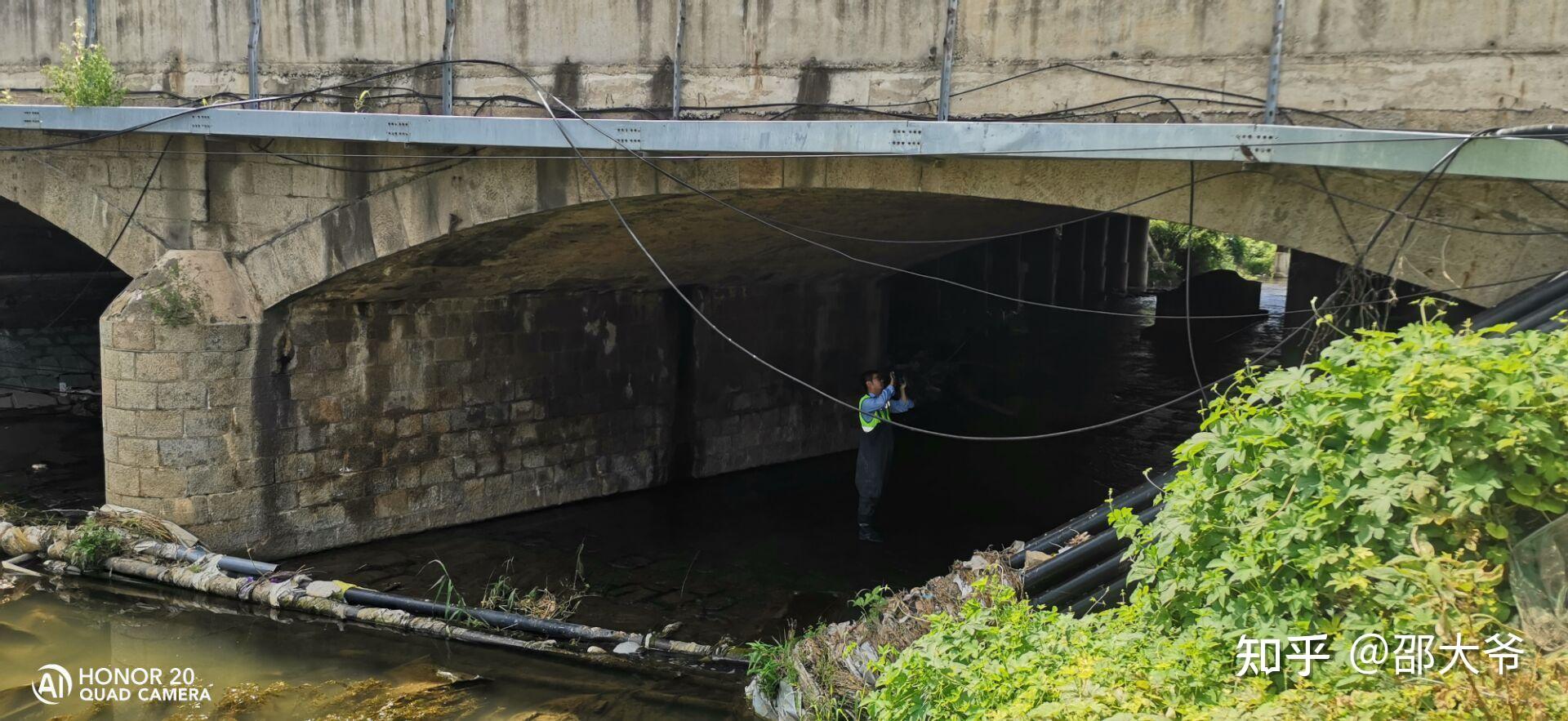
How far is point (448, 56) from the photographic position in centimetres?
815

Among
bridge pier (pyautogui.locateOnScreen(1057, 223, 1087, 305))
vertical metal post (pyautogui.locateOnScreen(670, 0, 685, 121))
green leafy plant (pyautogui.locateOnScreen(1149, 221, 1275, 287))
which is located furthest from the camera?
green leafy plant (pyautogui.locateOnScreen(1149, 221, 1275, 287))

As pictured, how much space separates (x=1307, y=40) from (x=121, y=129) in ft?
26.3

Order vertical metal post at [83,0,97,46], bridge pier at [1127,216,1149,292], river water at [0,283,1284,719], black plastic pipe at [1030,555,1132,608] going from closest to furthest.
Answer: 1. black plastic pipe at [1030,555,1132,608]
2. river water at [0,283,1284,719]
3. vertical metal post at [83,0,97,46]
4. bridge pier at [1127,216,1149,292]

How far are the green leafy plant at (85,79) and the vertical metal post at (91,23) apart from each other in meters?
0.45

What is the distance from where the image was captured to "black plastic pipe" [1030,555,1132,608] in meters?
5.21

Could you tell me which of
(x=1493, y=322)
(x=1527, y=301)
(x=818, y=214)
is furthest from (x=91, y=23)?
(x=1527, y=301)

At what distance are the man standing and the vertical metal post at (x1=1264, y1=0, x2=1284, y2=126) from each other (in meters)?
4.59

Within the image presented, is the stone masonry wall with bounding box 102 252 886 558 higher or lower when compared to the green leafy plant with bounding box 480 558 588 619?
higher

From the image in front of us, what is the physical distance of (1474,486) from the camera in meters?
3.68

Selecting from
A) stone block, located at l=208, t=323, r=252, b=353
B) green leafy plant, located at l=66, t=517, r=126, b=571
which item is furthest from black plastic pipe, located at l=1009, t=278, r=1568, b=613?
green leafy plant, located at l=66, t=517, r=126, b=571

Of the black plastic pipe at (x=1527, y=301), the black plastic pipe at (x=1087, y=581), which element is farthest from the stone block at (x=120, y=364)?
the black plastic pipe at (x=1527, y=301)

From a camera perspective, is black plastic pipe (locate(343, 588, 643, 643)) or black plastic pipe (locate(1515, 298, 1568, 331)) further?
black plastic pipe (locate(343, 588, 643, 643))

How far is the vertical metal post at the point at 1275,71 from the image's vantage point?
231 inches

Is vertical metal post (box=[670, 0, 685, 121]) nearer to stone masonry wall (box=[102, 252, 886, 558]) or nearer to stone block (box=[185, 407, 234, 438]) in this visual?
stone masonry wall (box=[102, 252, 886, 558])
